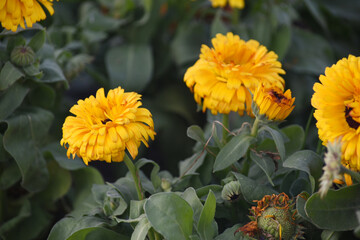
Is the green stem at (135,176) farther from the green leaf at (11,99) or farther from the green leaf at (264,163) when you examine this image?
the green leaf at (11,99)

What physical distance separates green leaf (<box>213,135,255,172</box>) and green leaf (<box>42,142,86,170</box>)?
1.34 feet

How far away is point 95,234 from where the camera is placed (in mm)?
893

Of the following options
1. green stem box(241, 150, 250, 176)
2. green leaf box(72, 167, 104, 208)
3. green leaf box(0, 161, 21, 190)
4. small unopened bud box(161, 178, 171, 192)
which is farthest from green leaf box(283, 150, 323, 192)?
green leaf box(0, 161, 21, 190)

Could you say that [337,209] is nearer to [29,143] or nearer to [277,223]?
[277,223]

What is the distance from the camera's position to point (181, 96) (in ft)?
5.37

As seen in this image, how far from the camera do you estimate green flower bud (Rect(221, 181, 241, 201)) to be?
853 millimetres

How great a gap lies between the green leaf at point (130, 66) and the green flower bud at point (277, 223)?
0.79 meters

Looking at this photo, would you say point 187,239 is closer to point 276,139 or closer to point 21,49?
point 276,139

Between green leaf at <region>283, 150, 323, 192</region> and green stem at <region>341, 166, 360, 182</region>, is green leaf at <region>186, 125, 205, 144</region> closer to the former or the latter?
green leaf at <region>283, 150, 323, 192</region>

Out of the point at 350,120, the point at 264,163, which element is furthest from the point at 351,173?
the point at 264,163

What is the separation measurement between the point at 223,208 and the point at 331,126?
11.7 inches

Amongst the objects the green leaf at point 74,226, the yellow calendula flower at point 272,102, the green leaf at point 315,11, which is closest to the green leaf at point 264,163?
the yellow calendula flower at point 272,102

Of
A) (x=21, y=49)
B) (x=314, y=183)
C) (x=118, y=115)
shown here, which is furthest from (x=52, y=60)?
(x=314, y=183)

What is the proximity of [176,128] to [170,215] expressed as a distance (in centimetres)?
84
